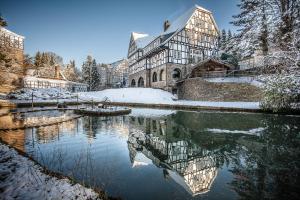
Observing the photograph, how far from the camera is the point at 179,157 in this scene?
26.0 feet

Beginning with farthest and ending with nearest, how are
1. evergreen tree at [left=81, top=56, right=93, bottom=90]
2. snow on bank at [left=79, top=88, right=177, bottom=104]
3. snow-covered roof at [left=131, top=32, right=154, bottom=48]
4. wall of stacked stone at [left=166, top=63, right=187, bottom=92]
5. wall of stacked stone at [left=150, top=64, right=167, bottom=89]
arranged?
1. evergreen tree at [left=81, top=56, right=93, bottom=90]
2. snow-covered roof at [left=131, top=32, right=154, bottom=48]
3. wall of stacked stone at [left=150, top=64, right=167, bottom=89]
4. wall of stacked stone at [left=166, top=63, right=187, bottom=92]
5. snow on bank at [left=79, top=88, right=177, bottom=104]

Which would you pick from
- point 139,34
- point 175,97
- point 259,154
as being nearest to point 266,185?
point 259,154

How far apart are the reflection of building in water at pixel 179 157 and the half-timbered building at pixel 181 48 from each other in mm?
33800

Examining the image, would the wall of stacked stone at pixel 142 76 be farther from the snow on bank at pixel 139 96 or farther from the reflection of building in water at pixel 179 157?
the reflection of building in water at pixel 179 157

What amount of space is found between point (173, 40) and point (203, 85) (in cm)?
1381

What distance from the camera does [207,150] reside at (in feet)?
29.0

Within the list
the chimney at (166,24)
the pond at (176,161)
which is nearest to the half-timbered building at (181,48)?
the chimney at (166,24)

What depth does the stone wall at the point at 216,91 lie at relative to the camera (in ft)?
100

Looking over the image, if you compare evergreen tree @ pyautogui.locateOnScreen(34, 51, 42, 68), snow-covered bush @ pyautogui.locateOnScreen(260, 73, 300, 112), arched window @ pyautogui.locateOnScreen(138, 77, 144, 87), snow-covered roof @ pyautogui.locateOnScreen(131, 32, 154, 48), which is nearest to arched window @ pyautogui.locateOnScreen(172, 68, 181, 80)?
arched window @ pyautogui.locateOnScreen(138, 77, 144, 87)

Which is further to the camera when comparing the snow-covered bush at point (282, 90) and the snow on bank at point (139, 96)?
the snow on bank at point (139, 96)

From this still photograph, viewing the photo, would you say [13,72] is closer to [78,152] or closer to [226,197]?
[78,152]

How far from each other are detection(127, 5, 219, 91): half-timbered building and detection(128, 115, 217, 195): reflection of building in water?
33.8 meters

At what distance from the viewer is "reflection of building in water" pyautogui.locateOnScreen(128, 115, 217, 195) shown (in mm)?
5754

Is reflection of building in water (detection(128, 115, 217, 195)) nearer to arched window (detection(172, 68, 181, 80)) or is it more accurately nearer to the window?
arched window (detection(172, 68, 181, 80))
